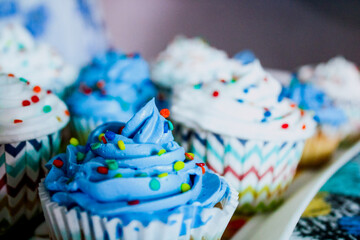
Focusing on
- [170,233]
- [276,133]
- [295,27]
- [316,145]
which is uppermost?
[295,27]

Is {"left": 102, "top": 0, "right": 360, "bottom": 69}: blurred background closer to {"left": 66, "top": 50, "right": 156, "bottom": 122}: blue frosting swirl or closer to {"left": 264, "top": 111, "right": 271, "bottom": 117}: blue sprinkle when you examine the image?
{"left": 66, "top": 50, "right": 156, "bottom": 122}: blue frosting swirl

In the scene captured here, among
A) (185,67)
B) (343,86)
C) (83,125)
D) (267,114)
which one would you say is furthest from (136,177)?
(343,86)

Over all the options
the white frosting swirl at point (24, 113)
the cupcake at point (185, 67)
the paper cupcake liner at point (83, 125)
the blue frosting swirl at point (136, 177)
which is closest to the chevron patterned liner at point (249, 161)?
the blue frosting swirl at point (136, 177)

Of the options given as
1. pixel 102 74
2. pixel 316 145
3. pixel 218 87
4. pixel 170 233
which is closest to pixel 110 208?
pixel 170 233

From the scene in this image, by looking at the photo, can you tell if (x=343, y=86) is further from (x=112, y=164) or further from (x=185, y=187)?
(x=112, y=164)

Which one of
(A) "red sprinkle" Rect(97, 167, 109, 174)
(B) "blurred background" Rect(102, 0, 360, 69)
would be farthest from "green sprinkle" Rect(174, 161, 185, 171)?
(B) "blurred background" Rect(102, 0, 360, 69)

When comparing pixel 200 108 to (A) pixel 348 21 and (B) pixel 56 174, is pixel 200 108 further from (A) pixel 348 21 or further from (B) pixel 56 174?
(A) pixel 348 21
